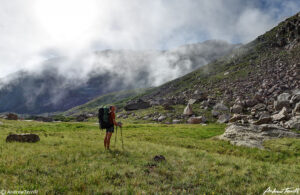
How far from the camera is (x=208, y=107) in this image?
6303cm

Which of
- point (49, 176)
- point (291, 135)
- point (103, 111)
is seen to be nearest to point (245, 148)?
point (291, 135)

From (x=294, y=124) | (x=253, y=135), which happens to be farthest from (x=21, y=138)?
(x=294, y=124)

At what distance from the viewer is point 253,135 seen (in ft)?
70.8

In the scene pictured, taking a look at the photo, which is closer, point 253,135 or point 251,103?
point 253,135

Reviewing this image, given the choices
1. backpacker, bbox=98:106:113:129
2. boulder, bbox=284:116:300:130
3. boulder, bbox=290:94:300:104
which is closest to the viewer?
backpacker, bbox=98:106:113:129

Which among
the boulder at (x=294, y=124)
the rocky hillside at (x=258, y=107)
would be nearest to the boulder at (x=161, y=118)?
the rocky hillside at (x=258, y=107)

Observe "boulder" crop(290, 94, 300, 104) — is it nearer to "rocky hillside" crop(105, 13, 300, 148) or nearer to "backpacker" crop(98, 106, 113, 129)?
"rocky hillside" crop(105, 13, 300, 148)

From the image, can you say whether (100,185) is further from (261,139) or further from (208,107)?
(208,107)

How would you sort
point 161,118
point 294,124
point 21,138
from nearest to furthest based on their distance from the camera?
1. point 21,138
2. point 294,124
3. point 161,118

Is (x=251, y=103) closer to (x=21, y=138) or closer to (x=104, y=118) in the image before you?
(x=104, y=118)

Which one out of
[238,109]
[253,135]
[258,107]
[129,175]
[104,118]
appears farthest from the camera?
[238,109]

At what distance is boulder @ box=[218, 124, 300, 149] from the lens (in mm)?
19748

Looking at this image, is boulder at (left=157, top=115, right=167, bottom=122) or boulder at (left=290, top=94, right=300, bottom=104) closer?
boulder at (left=290, top=94, right=300, bottom=104)

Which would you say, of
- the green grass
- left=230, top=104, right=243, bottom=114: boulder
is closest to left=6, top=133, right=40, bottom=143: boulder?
the green grass
